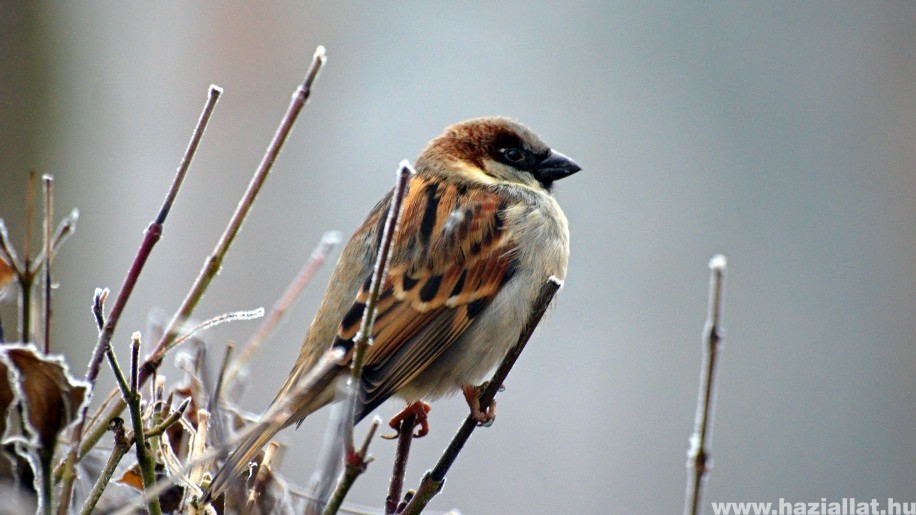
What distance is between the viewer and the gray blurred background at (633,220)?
4219 mm

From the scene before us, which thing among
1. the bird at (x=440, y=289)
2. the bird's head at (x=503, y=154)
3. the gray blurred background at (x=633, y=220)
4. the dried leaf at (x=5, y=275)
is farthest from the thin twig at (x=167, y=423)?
the gray blurred background at (x=633, y=220)

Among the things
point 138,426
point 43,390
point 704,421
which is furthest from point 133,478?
point 704,421

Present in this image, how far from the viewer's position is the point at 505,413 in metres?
4.52

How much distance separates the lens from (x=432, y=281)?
2.24 metres

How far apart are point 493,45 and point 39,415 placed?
4.69 m

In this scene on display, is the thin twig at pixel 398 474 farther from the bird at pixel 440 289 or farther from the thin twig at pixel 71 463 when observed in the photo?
the bird at pixel 440 289

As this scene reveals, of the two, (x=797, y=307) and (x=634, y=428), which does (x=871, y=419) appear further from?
(x=634, y=428)

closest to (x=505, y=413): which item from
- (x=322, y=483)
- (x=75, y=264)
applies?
(x=75, y=264)

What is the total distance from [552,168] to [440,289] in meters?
0.61

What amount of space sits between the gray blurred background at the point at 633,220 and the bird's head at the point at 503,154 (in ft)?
5.88

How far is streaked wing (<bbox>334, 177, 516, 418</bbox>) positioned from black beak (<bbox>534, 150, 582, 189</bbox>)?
0.31m

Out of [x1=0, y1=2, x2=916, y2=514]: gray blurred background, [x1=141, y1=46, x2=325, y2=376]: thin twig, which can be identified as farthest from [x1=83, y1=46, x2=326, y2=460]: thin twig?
[x1=0, y1=2, x2=916, y2=514]: gray blurred background

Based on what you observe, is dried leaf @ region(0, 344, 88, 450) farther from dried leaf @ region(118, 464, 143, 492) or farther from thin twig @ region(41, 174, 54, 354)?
dried leaf @ region(118, 464, 143, 492)

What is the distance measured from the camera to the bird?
2100mm
